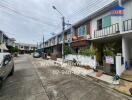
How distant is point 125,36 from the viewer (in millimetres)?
10469

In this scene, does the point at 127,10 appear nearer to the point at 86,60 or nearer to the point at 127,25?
the point at 127,25

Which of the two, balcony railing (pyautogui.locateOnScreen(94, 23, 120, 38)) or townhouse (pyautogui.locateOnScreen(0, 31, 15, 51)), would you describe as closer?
balcony railing (pyautogui.locateOnScreen(94, 23, 120, 38))

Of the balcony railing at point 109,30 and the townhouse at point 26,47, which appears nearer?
the balcony railing at point 109,30

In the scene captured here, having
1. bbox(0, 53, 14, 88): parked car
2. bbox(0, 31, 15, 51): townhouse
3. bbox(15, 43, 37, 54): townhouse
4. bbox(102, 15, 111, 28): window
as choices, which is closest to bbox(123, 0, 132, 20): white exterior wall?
bbox(102, 15, 111, 28): window

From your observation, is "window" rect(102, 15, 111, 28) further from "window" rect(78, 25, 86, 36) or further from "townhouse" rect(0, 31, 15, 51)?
"townhouse" rect(0, 31, 15, 51)

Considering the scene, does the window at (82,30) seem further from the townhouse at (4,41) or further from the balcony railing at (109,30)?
the townhouse at (4,41)

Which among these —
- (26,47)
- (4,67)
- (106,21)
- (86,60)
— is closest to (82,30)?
(106,21)

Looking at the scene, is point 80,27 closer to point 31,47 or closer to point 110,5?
point 110,5

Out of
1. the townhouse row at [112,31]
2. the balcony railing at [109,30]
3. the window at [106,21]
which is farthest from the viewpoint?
the window at [106,21]

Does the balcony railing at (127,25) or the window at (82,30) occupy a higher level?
the window at (82,30)

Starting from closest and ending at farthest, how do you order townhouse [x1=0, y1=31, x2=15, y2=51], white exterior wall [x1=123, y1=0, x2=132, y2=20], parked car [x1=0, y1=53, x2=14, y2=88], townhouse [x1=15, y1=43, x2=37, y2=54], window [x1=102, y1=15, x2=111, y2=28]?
parked car [x1=0, y1=53, x2=14, y2=88], white exterior wall [x1=123, y1=0, x2=132, y2=20], window [x1=102, y1=15, x2=111, y2=28], townhouse [x1=0, y1=31, x2=15, y2=51], townhouse [x1=15, y1=43, x2=37, y2=54]

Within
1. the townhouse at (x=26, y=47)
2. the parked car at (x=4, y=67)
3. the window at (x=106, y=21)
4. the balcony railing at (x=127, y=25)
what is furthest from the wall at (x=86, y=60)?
the townhouse at (x=26, y=47)

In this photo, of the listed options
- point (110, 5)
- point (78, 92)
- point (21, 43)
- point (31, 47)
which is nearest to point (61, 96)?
point (78, 92)

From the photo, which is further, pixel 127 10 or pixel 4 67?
pixel 127 10
